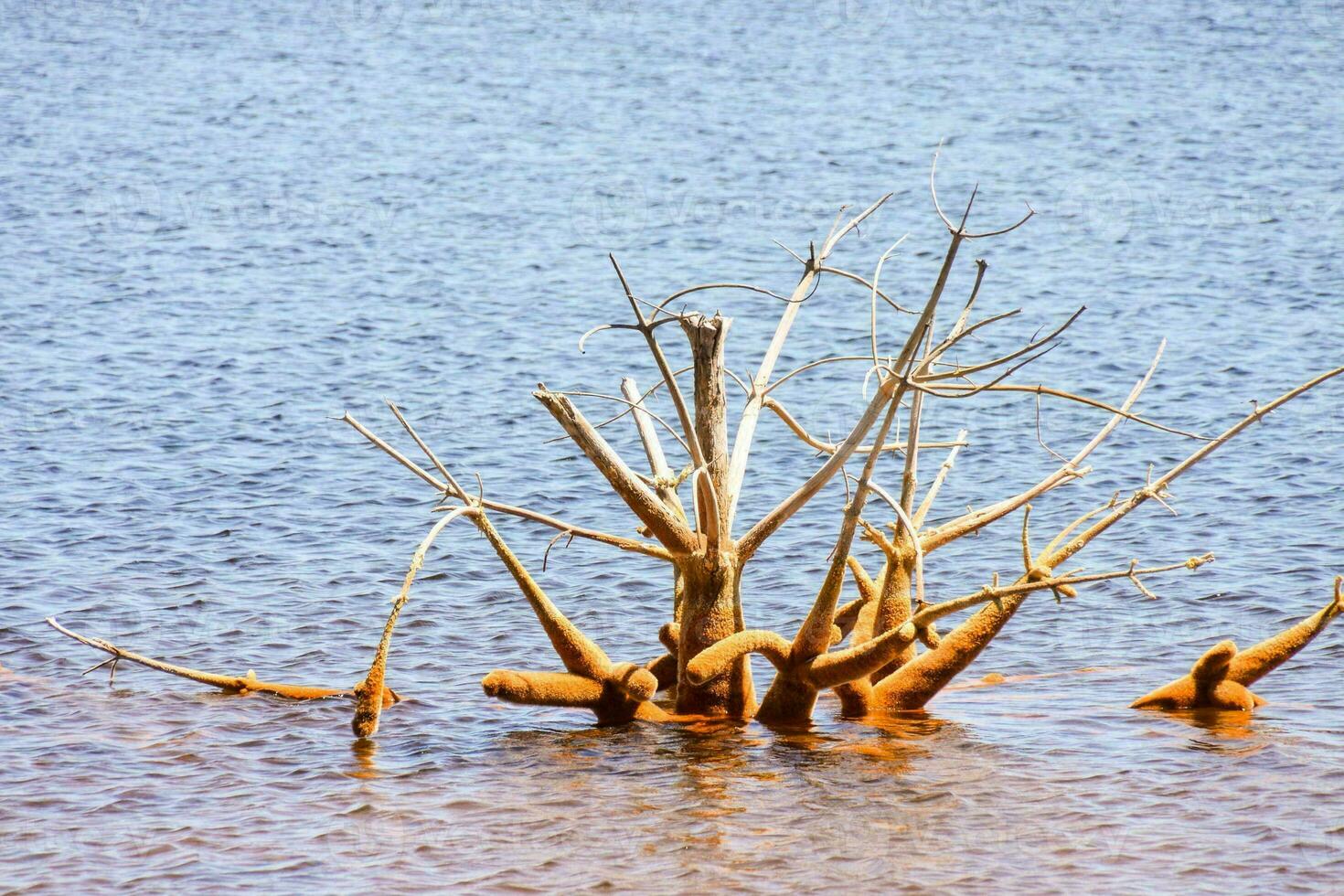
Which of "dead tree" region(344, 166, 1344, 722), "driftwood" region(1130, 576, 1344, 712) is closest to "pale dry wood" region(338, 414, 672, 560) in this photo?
"dead tree" region(344, 166, 1344, 722)

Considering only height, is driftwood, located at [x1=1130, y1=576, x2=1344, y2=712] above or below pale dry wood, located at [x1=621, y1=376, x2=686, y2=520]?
below

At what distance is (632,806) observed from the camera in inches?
297

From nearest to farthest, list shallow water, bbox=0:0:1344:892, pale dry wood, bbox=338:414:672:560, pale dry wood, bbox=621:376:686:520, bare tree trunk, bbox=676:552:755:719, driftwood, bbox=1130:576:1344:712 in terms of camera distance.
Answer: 1. shallow water, bbox=0:0:1344:892
2. pale dry wood, bbox=338:414:672:560
3. pale dry wood, bbox=621:376:686:520
4. bare tree trunk, bbox=676:552:755:719
5. driftwood, bbox=1130:576:1344:712

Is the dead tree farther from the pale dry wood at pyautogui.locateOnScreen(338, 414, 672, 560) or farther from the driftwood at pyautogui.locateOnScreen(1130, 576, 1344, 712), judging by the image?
the driftwood at pyautogui.locateOnScreen(1130, 576, 1344, 712)

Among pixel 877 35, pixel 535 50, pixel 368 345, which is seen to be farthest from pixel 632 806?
pixel 877 35

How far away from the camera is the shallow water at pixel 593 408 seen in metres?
7.42

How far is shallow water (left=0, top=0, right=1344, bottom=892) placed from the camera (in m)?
7.42

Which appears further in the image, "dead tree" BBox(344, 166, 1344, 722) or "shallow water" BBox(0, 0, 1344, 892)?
"dead tree" BBox(344, 166, 1344, 722)

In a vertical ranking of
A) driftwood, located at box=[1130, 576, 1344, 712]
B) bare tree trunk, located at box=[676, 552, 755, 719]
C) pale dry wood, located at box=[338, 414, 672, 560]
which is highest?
pale dry wood, located at box=[338, 414, 672, 560]

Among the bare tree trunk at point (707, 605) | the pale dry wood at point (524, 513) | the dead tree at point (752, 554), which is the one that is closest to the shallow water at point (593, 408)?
the dead tree at point (752, 554)

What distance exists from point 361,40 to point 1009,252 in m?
24.7

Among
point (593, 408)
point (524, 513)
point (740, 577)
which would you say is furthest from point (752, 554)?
point (593, 408)

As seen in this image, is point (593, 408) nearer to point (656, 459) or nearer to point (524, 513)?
point (656, 459)

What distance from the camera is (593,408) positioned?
19281 mm
